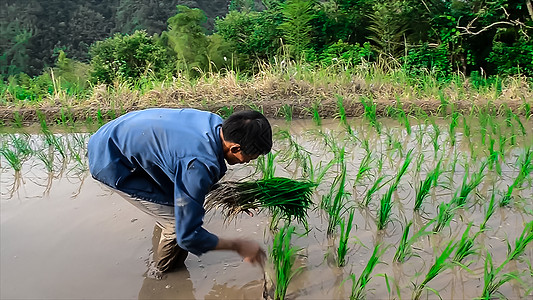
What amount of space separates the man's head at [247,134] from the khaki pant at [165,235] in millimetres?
538

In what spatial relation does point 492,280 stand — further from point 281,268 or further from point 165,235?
point 165,235

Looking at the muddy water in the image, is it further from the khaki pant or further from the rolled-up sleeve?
the rolled-up sleeve

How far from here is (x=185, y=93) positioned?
5.36 m

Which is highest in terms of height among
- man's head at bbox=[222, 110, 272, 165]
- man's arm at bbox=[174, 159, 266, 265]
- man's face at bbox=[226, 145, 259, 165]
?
man's head at bbox=[222, 110, 272, 165]

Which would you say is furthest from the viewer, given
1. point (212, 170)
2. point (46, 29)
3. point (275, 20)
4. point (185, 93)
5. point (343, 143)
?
point (46, 29)

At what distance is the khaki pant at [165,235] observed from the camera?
2.03 metres

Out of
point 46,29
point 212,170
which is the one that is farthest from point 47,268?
point 46,29

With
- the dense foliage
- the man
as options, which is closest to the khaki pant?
the man

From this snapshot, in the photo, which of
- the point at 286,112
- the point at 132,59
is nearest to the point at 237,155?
the point at 286,112

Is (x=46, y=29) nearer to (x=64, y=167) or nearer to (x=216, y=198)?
(x=64, y=167)

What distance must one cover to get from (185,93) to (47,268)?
11.0 ft

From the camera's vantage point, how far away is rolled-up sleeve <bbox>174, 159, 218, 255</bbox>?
1.62m

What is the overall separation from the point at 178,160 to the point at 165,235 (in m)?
0.61

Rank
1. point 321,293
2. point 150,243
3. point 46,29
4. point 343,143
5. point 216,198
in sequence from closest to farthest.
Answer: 1. point 321,293
2. point 216,198
3. point 150,243
4. point 343,143
5. point 46,29
